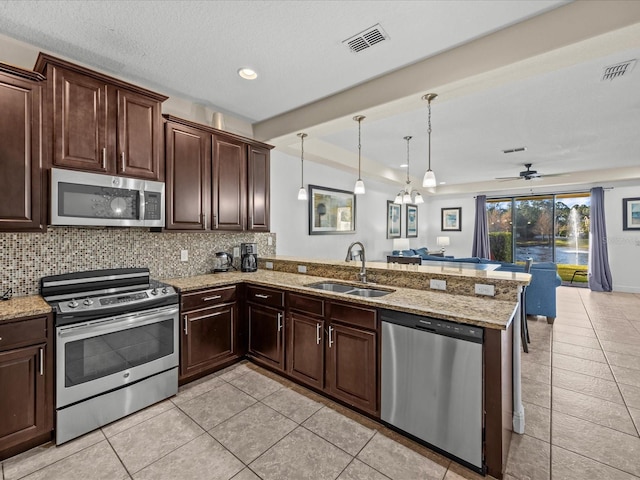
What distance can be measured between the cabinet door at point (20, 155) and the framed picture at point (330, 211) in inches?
128

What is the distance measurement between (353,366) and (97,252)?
7.67 feet

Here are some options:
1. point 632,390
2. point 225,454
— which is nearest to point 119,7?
point 225,454

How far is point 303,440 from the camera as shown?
2043 mm

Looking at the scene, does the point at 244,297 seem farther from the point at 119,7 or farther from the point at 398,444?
the point at 119,7

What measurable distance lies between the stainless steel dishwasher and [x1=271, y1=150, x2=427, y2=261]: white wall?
2585 mm

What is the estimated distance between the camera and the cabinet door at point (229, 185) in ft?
10.5

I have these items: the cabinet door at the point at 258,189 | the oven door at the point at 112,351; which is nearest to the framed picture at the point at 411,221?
the cabinet door at the point at 258,189

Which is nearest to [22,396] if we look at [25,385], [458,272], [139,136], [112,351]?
[25,385]

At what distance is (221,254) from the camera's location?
3.53 metres

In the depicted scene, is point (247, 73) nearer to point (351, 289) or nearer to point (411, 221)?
point (351, 289)

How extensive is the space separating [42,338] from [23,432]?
1.85ft

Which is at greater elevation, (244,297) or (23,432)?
(244,297)

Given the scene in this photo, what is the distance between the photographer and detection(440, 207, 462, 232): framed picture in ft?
29.6

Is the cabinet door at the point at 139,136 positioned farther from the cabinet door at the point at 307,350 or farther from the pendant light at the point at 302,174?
the cabinet door at the point at 307,350
